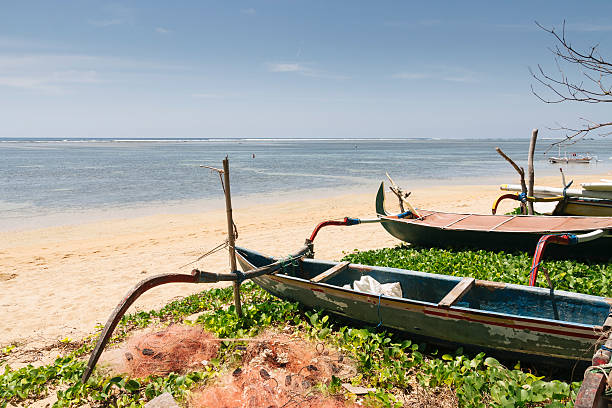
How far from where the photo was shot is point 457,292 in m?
5.45

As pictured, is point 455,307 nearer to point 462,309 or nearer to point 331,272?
point 462,309

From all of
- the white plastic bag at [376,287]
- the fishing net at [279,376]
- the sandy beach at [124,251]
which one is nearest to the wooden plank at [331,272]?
the white plastic bag at [376,287]

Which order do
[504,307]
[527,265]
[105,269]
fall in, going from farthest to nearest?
[105,269], [527,265], [504,307]

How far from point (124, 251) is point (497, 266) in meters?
10.5

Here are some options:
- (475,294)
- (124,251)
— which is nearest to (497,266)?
(475,294)

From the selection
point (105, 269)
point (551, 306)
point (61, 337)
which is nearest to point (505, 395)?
point (551, 306)

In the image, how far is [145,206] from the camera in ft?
69.8

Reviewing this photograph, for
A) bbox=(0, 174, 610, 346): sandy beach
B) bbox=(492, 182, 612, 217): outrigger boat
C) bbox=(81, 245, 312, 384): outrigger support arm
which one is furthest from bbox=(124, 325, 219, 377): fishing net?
bbox=(492, 182, 612, 217): outrigger boat

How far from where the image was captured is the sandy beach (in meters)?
7.96

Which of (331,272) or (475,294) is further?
(331,272)

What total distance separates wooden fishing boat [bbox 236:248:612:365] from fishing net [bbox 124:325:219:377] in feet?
5.42

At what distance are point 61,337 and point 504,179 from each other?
33.6 meters

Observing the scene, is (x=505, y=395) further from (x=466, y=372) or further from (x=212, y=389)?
(x=212, y=389)

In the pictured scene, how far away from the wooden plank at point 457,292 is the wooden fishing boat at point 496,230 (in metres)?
3.56
